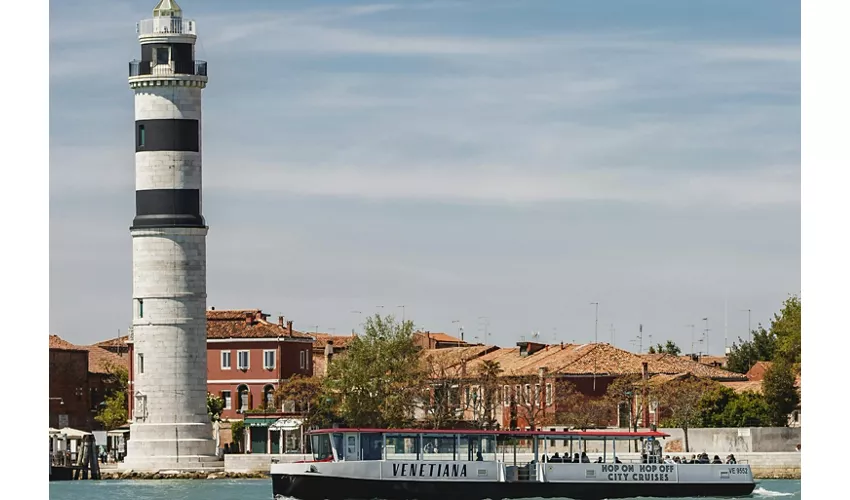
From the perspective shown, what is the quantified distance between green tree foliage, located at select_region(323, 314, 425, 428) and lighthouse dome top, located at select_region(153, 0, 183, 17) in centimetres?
1214

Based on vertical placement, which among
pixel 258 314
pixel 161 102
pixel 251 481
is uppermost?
pixel 161 102

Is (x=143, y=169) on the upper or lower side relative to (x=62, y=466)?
upper

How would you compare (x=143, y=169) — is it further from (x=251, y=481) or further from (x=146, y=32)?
(x=251, y=481)

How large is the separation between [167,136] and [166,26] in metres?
4.22

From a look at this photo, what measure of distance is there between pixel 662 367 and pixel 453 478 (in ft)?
90.7

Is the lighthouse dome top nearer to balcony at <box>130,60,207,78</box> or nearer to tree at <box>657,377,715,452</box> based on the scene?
balcony at <box>130,60,207,78</box>

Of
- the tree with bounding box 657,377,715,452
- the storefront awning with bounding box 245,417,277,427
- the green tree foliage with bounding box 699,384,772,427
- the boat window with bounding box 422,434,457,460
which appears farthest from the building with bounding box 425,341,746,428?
the boat window with bounding box 422,434,457,460

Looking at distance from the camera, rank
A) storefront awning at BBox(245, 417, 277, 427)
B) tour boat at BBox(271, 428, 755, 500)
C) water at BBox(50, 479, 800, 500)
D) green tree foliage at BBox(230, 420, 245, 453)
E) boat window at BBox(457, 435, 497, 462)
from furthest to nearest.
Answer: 1. green tree foliage at BBox(230, 420, 245, 453)
2. storefront awning at BBox(245, 417, 277, 427)
3. water at BBox(50, 479, 800, 500)
4. boat window at BBox(457, 435, 497, 462)
5. tour boat at BBox(271, 428, 755, 500)

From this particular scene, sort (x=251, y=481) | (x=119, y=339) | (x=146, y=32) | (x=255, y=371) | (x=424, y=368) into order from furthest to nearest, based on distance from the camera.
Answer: (x=119, y=339) → (x=255, y=371) → (x=424, y=368) → (x=146, y=32) → (x=251, y=481)

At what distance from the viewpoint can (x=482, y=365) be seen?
2571 inches

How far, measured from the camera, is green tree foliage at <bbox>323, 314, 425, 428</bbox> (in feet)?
200

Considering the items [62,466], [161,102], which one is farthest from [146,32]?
[62,466]

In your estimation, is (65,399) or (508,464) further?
(65,399)

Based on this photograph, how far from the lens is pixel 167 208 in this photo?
190ft
